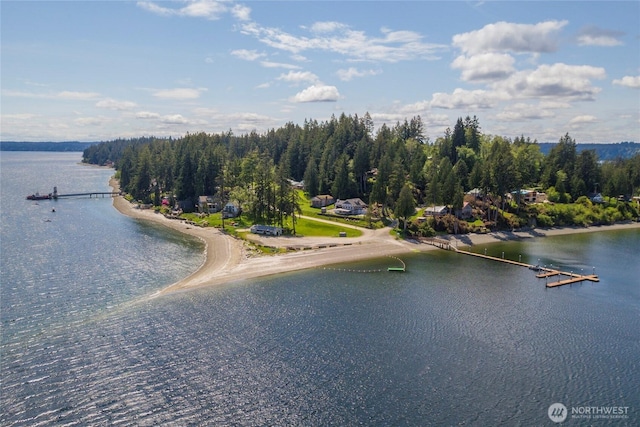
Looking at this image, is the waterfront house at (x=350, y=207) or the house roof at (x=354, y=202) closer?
the waterfront house at (x=350, y=207)

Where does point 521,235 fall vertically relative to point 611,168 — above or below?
below

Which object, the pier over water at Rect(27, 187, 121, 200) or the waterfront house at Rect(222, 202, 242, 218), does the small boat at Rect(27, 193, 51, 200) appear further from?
the waterfront house at Rect(222, 202, 242, 218)

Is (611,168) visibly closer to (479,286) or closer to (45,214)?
(479,286)

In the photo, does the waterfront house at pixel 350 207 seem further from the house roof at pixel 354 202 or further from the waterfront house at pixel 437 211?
the waterfront house at pixel 437 211

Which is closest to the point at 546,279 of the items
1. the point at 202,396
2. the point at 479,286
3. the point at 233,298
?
the point at 479,286

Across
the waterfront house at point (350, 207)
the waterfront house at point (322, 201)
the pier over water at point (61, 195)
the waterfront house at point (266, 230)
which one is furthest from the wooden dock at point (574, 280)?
the pier over water at point (61, 195)

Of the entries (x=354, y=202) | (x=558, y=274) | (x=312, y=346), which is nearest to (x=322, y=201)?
(x=354, y=202)
